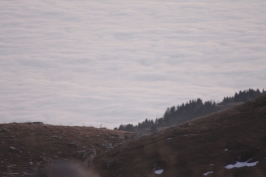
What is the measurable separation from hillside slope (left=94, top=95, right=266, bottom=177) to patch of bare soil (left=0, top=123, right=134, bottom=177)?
519 centimetres

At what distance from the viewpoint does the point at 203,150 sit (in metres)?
71.2

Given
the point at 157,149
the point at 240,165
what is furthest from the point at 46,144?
the point at 240,165

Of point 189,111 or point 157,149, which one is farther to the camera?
point 189,111

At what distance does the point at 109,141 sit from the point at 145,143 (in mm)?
12123

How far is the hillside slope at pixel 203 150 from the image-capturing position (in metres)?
65.0

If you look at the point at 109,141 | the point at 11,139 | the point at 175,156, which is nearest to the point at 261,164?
the point at 175,156

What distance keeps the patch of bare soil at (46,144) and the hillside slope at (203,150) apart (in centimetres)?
519

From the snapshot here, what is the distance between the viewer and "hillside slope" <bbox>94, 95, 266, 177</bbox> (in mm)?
65000

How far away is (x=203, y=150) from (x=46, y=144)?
90.0ft

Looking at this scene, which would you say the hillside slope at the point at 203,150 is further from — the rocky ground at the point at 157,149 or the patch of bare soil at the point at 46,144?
the patch of bare soil at the point at 46,144

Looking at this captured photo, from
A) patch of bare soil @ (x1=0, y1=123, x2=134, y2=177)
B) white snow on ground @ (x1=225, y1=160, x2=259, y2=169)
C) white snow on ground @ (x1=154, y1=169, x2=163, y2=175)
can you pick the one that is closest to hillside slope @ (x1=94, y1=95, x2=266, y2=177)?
white snow on ground @ (x1=225, y1=160, x2=259, y2=169)

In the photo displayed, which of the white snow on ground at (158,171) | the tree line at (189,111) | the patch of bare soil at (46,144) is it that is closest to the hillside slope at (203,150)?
the white snow on ground at (158,171)

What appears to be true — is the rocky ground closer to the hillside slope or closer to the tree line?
the hillside slope

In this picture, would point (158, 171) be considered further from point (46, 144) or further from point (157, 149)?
point (46, 144)
